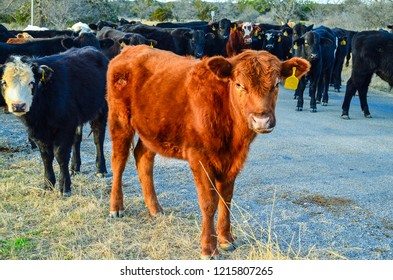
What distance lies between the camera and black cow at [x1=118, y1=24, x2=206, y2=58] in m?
17.6

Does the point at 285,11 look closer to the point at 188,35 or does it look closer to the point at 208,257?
the point at 188,35

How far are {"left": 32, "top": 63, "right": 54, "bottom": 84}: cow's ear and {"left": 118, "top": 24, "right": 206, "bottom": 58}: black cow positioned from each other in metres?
11.9

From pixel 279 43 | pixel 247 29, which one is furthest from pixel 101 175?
pixel 247 29

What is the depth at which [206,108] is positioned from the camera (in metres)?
4.07

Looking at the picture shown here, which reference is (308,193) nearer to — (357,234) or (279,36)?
(357,234)

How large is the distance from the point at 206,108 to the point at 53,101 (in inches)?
95.1

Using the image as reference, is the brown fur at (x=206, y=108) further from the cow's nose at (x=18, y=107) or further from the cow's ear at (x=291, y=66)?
the cow's nose at (x=18, y=107)

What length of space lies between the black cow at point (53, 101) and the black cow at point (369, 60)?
6801 millimetres

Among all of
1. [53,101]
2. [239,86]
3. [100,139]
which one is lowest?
[100,139]

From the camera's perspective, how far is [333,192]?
6117mm

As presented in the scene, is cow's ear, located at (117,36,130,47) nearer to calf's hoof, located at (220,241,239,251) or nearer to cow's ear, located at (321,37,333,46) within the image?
cow's ear, located at (321,37,333,46)

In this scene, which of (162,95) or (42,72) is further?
(42,72)
